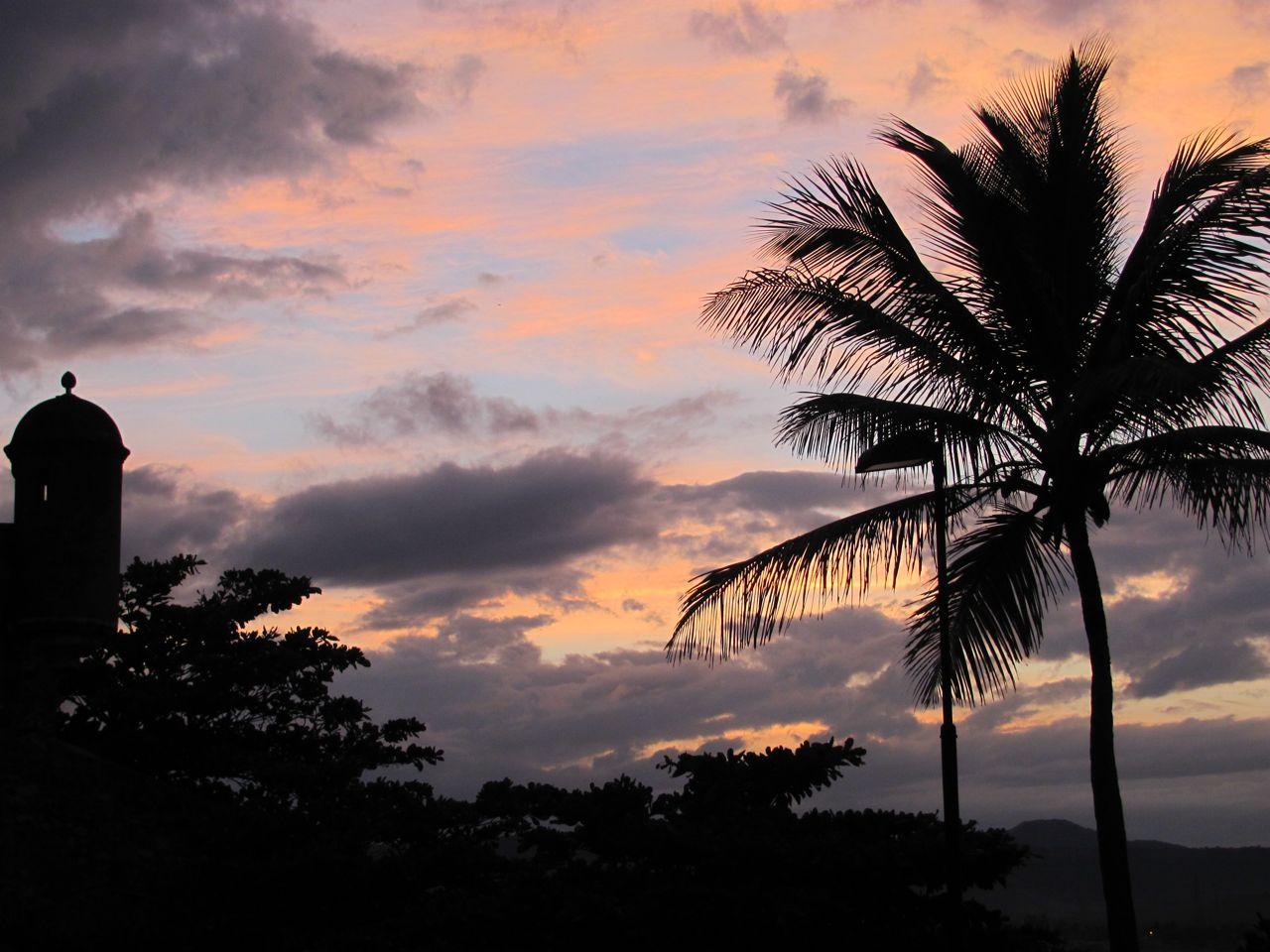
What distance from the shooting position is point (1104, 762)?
14180mm

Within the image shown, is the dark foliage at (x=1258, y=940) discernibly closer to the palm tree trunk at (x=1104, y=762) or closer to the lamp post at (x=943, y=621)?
the palm tree trunk at (x=1104, y=762)

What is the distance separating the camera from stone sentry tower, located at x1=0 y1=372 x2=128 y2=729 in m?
20.3

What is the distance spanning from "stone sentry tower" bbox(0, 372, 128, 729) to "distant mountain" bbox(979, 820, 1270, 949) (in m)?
115

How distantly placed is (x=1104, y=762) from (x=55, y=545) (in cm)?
1501

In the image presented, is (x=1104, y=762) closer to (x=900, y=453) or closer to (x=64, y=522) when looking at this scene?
(x=900, y=453)

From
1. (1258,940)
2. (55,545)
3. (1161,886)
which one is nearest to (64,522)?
(55,545)

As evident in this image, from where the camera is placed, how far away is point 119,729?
2344cm

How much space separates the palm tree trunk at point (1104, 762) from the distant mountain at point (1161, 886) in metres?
117

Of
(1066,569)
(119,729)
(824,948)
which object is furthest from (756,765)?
(119,729)

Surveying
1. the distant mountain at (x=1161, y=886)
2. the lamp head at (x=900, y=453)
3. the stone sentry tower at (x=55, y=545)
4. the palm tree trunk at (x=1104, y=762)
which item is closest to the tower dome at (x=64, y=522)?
the stone sentry tower at (x=55, y=545)

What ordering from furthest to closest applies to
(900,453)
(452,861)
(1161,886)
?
1. (1161,886)
2. (452,861)
3. (900,453)

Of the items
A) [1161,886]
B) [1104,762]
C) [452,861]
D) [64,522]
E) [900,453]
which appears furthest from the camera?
[1161,886]

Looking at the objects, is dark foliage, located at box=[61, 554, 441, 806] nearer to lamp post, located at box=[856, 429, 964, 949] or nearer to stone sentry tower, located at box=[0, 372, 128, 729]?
stone sentry tower, located at box=[0, 372, 128, 729]

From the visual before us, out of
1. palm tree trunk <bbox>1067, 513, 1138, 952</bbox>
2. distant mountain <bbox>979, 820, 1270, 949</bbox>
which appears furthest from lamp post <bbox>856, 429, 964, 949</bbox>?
distant mountain <bbox>979, 820, 1270, 949</bbox>
